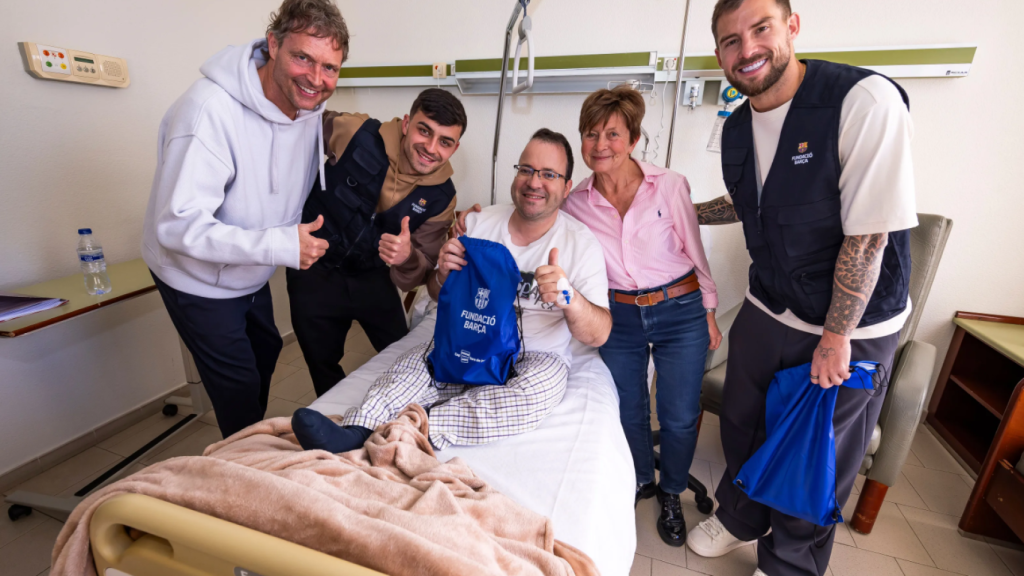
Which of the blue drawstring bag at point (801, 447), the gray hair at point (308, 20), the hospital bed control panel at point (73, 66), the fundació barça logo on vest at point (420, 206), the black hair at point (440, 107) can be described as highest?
the gray hair at point (308, 20)

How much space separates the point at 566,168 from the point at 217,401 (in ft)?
5.22

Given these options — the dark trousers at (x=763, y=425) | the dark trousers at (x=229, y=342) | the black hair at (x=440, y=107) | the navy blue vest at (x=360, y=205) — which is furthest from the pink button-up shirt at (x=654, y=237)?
the dark trousers at (x=229, y=342)

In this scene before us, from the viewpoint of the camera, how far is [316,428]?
1.18m

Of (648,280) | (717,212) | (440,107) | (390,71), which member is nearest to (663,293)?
(648,280)

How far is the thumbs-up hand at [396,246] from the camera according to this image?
67.1 inches

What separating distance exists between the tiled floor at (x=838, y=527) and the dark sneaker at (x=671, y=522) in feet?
0.10

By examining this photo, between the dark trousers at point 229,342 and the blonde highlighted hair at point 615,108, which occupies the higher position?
the blonde highlighted hair at point 615,108

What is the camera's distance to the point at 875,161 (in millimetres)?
1148

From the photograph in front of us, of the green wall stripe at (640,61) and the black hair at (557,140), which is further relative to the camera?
the green wall stripe at (640,61)

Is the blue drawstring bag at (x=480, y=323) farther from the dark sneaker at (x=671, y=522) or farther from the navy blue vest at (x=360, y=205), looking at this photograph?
the dark sneaker at (x=671, y=522)

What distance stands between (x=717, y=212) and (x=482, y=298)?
92cm

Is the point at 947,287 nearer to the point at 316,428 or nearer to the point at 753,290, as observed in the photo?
the point at 753,290

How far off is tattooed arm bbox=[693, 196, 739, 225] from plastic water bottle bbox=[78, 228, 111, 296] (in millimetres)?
2370

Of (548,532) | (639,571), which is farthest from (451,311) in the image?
(639,571)
